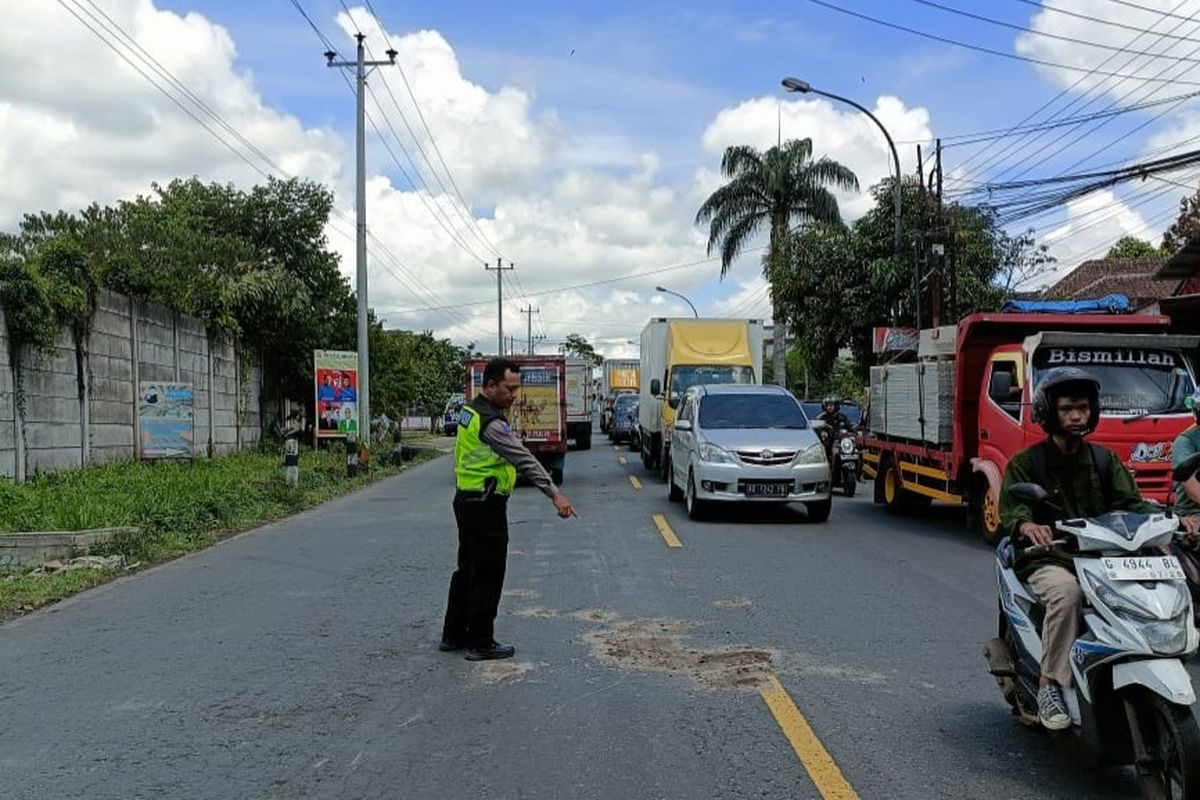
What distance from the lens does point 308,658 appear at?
22.4 ft

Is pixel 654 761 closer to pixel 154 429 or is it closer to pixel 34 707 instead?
pixel 34 707

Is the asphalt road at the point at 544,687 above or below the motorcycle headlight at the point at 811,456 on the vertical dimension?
below

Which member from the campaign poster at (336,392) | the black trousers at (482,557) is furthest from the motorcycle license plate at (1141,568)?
the campaign poster at (336,392)

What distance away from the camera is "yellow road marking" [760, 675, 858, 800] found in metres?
4.43

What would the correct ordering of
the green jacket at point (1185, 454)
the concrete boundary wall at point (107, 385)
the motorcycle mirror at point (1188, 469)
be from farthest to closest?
the concrete boundary wall at point (107, 385)
the green jacket at point (1185, 454)
the motorcycle mirror at point (1188, 469)

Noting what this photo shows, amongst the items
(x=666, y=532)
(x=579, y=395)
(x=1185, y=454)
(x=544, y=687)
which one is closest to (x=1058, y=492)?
(x=1185, y=454)

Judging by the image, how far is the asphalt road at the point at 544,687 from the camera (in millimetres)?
4637

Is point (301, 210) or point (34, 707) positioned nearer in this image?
point (34, 707)

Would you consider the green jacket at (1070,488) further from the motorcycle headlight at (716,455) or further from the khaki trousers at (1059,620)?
the motorcycle headlight at (716,455)

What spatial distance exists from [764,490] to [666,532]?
5.02 feet

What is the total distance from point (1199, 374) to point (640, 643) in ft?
27.4

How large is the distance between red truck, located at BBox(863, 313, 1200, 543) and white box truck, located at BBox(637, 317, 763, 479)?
26.1ft

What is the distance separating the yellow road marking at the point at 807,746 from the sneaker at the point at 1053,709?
0.85 meters

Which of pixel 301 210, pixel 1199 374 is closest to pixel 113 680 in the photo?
pixel 1199 374
